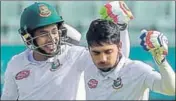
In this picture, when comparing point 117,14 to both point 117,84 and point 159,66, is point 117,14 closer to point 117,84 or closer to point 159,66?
point 117,84

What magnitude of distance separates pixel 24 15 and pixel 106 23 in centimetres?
80

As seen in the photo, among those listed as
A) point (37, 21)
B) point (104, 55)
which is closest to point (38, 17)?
point (37, 21)

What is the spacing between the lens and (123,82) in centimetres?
441

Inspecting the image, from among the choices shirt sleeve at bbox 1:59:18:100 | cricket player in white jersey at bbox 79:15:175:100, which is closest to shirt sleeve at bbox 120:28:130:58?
cricket player in white jersey at bbox 79:15:175:100

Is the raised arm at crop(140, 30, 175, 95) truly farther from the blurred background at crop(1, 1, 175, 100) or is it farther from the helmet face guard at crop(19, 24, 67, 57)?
the blurred background at crop(1, 1, 175, 100)

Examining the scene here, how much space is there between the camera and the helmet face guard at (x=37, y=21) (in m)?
4.84

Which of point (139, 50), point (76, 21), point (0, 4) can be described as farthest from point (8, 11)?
point (139, 50)

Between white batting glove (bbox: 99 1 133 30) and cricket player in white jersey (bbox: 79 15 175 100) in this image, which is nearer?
cricket player in white jersey (bbox: 79 15 175 100)

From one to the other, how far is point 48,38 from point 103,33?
0.50m

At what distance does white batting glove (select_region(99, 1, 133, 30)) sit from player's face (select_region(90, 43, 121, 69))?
485 mm

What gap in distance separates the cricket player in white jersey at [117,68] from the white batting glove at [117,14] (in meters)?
0.30

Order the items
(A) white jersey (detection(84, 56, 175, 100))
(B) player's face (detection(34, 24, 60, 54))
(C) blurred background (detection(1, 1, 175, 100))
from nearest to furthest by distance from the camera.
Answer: (A) white jersey (detection(84, 56, 175, 100))
(B) player's face (detection(34, 24, 60, 54))
(C) blurred background (detection(1, 1, 175, 100))

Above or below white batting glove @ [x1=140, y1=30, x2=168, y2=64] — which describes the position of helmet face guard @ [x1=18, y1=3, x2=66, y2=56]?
below

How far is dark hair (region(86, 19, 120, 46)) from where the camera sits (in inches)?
171
